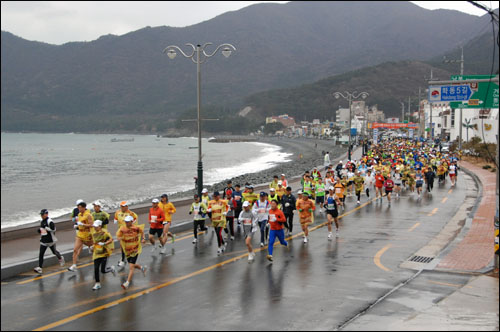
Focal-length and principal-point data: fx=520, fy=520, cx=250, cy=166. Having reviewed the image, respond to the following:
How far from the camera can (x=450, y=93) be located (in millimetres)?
17953

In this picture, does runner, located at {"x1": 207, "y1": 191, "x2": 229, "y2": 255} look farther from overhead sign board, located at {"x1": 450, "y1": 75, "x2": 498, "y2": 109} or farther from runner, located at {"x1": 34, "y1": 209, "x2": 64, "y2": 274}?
overhead sign board, located at {"x1": 450, "y1": 75, "x2": 498, "y2": 109}

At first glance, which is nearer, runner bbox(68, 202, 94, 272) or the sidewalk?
runner bbox(68, 202, 94, 272)

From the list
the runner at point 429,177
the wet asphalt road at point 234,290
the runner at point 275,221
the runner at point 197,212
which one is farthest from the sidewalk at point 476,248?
the runner at point 197,212

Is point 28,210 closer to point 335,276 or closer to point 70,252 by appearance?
point 70,252

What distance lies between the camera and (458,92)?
17734 mm

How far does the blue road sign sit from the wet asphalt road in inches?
205

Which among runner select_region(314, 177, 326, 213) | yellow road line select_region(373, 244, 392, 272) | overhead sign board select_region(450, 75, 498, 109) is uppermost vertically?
overhead sign board select_region(450, 75, 498, 109)

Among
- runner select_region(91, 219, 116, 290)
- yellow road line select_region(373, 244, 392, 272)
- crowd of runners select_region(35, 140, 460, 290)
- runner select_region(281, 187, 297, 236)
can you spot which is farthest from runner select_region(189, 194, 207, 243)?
yellow road line select_region(373, 244, 392, 272)

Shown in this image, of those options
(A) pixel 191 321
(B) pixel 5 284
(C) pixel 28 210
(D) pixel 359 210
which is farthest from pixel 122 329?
(C) pixel 28 210

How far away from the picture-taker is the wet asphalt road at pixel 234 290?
870cm

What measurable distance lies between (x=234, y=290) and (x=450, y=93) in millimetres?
11506

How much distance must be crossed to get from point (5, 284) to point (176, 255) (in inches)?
176

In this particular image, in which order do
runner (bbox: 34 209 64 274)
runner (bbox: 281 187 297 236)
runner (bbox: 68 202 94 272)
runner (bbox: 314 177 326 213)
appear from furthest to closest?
runner (bbox: 314 177 326 213)
runner (bbox: 281 187 297 236)
runner (bbox: 68 202 94 272)
runner (bbox: 34 209 64 274)

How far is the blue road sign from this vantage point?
17.6m
